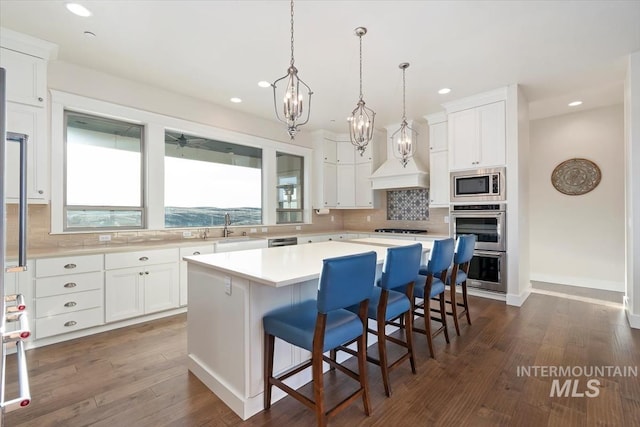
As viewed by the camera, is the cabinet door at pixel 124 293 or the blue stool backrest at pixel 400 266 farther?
the cabinet door at pixel 124 293

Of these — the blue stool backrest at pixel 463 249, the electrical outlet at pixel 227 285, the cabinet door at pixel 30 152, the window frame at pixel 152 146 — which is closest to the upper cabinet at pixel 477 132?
the blue stool backrest at pixel 463 249

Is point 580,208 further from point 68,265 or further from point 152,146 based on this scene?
point 68,265

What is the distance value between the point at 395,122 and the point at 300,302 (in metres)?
4.31

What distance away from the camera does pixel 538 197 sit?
5.21 m

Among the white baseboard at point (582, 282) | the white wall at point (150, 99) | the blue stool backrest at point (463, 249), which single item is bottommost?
the white baseboard at point (582, 282)

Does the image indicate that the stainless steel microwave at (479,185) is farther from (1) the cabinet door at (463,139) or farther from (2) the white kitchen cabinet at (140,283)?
(2) the white kitchen cabinet at (140,283)

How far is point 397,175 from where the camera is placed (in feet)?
17.1

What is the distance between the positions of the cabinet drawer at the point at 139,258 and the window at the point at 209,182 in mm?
701

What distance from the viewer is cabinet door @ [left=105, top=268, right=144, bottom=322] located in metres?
3.05

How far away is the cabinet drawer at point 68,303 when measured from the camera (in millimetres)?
2709

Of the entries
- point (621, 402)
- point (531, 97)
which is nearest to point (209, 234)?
point (621, 402)

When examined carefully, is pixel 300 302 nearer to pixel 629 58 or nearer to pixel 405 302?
pixel 405 302

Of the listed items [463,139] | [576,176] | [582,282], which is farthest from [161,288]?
[576,176]

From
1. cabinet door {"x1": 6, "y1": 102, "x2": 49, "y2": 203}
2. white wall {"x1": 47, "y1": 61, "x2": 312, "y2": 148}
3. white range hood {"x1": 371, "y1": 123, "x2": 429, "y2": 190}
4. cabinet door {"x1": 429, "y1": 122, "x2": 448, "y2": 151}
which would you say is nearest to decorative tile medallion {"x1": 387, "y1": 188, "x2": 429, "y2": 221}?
white range hood {"x1": 371, "y1": 123, "x2": 429, "y2": 190}
